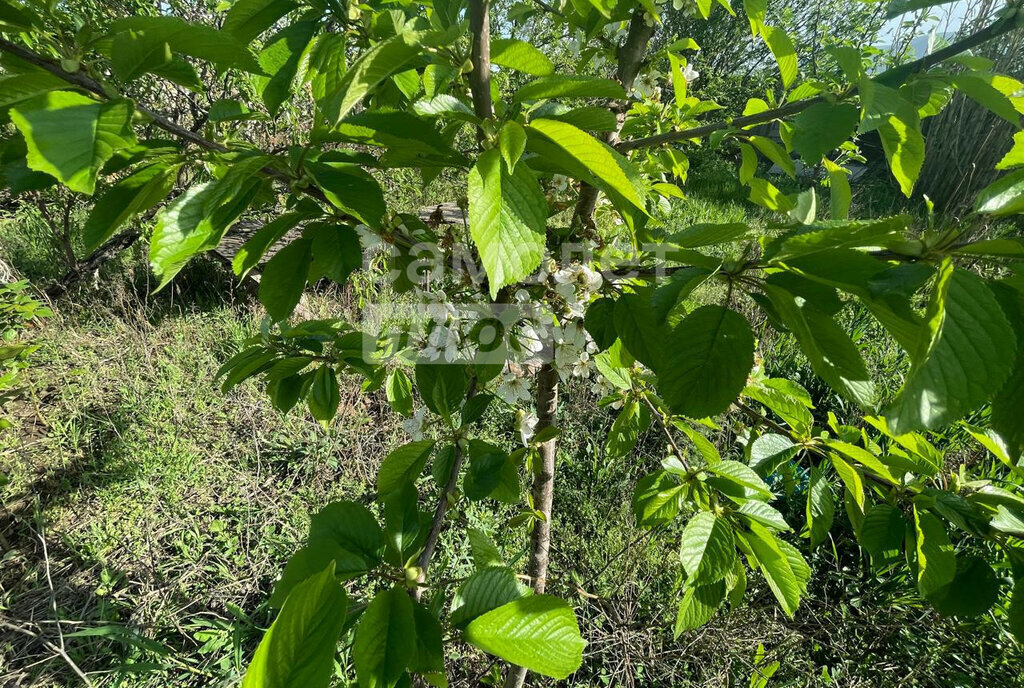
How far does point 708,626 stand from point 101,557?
78.4 inches

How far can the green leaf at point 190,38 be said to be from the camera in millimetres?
437

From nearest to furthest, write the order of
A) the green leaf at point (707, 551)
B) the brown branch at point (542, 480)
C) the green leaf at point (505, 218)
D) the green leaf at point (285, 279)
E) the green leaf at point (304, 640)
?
1. the green leaf at point (304, 640)
2. the green leaf at point (505, 218)
3. the green leaf at point (285, 279)
4. the green leaf at point (707, 551)
5. the brown branch at point (542, 480)

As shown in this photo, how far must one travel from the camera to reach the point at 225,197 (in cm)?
41

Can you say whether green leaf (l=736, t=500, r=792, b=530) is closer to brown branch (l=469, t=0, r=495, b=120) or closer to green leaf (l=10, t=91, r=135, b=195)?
brown branch (l=469, t=0, r=495, b=120)

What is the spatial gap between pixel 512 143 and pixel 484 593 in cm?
47

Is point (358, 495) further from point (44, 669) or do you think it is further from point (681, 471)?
point (681, 471)

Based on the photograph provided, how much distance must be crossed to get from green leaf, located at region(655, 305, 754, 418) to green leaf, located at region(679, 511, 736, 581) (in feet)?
1.02

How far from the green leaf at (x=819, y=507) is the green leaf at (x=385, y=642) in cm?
72

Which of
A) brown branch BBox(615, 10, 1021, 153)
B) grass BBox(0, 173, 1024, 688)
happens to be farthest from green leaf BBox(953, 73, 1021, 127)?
grass BBox(0, 173, 1024, 688)

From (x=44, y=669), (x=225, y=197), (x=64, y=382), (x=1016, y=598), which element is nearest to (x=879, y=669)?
(x=1016, y=598)

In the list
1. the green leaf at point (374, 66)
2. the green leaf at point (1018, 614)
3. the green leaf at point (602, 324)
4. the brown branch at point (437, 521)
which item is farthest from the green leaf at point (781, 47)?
the green leaf at point (1018, 614)

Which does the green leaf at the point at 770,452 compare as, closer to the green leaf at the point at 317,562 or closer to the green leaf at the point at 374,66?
the green leaf at the point at 317,562

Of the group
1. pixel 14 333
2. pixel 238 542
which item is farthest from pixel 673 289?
pixel 14 333

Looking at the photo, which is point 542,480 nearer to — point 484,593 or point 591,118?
point 484,593
